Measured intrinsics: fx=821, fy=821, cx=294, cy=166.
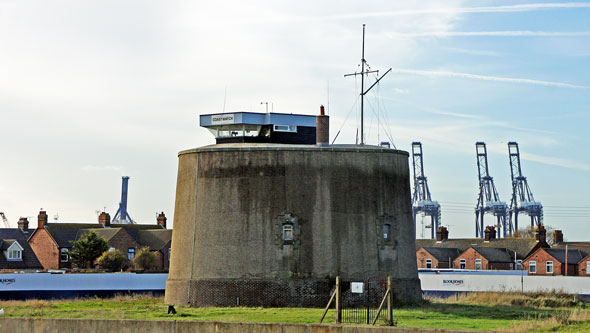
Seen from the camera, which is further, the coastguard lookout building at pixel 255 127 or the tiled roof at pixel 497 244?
the tiled roof at pixel 497 244

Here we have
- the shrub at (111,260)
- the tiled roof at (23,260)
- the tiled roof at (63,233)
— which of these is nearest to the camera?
the shrub at (111,260)

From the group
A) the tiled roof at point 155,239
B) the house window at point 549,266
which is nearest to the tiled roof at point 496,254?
the house window at point 549,266

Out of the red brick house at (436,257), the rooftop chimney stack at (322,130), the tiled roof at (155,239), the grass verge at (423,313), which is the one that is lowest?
the grass verge at (423,313)

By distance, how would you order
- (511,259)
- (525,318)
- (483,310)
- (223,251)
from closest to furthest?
(525,318), (483,310), (223,251), (511,259)

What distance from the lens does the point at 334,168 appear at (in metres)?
34.7

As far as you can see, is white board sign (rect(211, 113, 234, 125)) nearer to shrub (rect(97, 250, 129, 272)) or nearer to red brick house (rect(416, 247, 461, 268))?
shrub (rect(97, 250, 129, 272))

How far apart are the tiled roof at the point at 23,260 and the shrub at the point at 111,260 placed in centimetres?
601

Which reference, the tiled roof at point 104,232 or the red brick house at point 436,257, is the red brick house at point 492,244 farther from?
the tiled roof at point 104,232

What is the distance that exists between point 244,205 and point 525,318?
12364 mm

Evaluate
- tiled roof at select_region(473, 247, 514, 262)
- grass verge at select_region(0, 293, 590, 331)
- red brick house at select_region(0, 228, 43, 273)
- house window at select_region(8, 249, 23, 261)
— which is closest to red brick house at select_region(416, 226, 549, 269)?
tiled roof at select_region(473, 247, 514, 262)

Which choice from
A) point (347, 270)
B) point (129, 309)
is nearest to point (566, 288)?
point (347, 270)

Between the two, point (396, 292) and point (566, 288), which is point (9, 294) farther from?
point (566, 288)

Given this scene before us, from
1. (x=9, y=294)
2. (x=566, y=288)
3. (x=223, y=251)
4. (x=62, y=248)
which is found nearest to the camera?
(x=223, y=251)

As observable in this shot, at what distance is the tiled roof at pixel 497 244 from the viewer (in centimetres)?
8331
